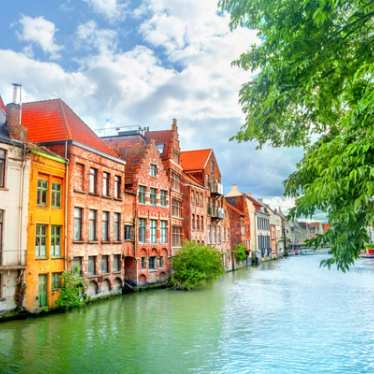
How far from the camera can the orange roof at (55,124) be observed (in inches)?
1016

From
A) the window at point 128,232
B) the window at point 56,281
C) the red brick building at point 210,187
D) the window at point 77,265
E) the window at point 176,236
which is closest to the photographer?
the window at point 56,281

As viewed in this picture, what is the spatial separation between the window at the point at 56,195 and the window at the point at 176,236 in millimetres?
16161

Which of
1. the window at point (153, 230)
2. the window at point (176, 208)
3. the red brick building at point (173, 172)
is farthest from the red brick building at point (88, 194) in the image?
the window at point (176, 208)

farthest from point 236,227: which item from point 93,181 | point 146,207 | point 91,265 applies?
point 91,265

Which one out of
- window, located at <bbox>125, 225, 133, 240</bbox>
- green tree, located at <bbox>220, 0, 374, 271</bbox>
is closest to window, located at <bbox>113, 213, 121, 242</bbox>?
window, located at <bbox>125, 225, 133, 240</bbox>

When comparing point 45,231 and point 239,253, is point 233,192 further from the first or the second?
point 45,231

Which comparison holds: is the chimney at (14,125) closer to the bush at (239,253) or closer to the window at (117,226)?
the window at (117,226)

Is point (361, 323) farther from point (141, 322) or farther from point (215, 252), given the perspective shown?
point (215, 252)

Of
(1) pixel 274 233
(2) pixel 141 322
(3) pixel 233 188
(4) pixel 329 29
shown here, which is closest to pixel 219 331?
(2) pixel 141 322

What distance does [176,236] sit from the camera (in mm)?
39750

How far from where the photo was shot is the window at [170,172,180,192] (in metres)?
39.5

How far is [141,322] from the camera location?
65.3 feet

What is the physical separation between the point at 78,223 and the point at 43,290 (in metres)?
5.04

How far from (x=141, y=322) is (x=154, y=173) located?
57.8 ft
